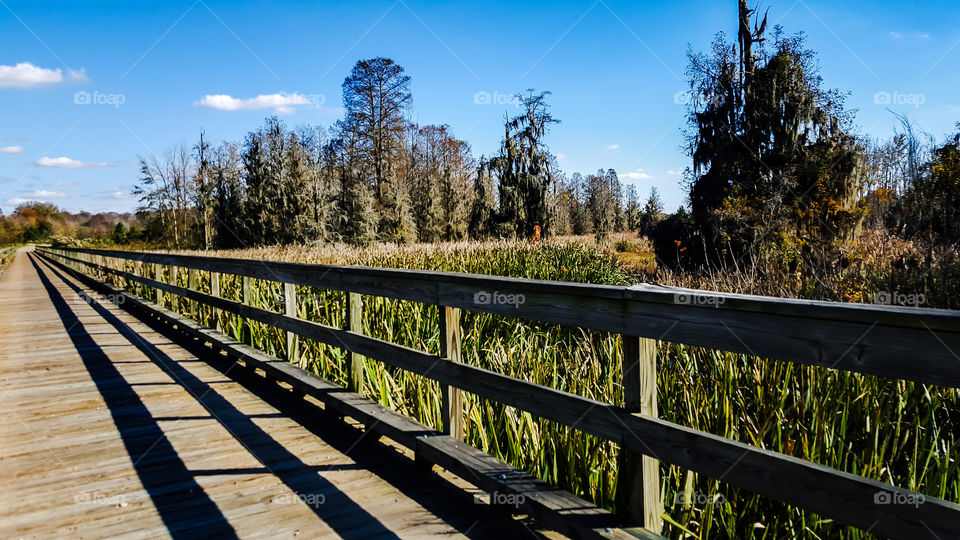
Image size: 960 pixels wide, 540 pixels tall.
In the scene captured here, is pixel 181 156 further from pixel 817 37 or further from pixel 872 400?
pixel 872 400

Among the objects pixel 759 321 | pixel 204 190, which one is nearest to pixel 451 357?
pixel 759 321

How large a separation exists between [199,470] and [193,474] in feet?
0.18

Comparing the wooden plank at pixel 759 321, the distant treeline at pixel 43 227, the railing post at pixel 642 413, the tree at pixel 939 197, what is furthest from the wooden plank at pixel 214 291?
the distant treeline at pixel 43 227

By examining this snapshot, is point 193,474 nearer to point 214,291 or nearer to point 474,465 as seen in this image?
point 474,465

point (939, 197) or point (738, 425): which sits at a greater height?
point (939, 197)

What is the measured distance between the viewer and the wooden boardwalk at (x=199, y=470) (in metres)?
2.72

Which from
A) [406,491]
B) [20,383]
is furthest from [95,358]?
[406,491]

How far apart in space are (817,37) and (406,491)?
1635 centimetres

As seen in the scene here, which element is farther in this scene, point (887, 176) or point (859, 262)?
point (887, 176)

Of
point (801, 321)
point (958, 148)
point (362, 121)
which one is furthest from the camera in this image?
point (362, 121)

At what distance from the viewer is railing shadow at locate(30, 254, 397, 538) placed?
271 cm

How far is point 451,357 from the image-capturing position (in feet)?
10.4

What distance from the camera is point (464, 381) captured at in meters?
3.02

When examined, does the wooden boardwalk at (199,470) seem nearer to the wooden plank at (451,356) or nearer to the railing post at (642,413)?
the wooden plank at (451,356)
